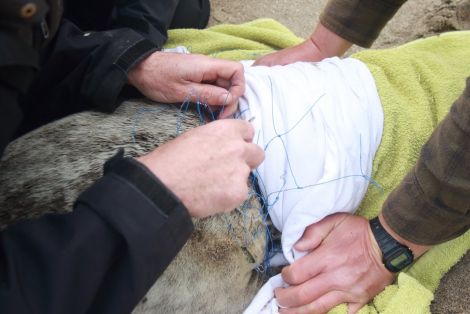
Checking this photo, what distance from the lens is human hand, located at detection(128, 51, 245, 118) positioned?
1.81m

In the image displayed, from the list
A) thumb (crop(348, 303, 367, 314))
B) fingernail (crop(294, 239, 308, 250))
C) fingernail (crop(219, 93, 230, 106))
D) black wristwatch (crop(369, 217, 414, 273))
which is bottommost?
thumb (crop(348, 303, 367, 314))

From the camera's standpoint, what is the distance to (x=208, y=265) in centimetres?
169

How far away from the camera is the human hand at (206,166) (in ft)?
4.68

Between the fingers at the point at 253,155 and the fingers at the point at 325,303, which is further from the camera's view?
the fingers at the point at 325,303

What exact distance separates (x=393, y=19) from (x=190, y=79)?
6.19 feet

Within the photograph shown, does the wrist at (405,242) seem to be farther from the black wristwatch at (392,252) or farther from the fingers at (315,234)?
the fingers at (315,234)

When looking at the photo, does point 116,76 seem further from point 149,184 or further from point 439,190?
point 439,190

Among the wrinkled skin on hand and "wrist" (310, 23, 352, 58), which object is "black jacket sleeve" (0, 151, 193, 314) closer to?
the wrinkled skin on hand

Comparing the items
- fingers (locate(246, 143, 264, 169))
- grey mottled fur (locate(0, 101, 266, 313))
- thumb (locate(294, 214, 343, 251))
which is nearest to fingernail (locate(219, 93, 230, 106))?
grey mottled fur (locate(0, 101, 266, 313))

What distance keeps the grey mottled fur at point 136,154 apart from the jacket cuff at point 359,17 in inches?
33.8

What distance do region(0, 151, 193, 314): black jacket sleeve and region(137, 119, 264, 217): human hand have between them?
6 cm

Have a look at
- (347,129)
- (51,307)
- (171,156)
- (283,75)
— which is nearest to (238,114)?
(283,75)

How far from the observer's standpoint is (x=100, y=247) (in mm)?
1298

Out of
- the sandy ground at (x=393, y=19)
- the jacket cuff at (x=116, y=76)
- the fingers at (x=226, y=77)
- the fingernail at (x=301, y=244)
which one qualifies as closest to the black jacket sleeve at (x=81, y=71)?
the jacket cuff at (x=116, y=76)
